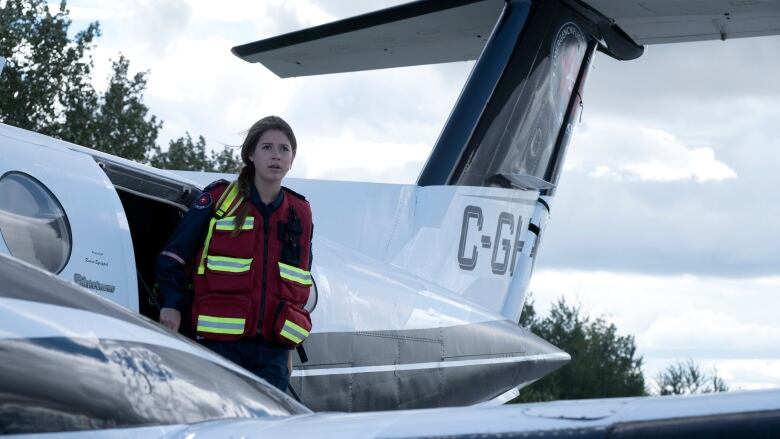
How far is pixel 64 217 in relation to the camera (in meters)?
4.19

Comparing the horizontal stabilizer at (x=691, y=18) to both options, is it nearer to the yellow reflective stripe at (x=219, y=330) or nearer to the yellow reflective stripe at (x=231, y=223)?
the yellow reflective stripe at (x=231, y=223)

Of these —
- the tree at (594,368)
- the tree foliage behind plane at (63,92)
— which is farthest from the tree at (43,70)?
the tree at (594,368)

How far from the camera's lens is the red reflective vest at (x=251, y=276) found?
13.1 feet

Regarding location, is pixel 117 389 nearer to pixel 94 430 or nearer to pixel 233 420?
pixel 94 430

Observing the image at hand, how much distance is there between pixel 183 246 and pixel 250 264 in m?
0.28

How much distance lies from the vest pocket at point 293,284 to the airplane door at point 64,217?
25.6 inches

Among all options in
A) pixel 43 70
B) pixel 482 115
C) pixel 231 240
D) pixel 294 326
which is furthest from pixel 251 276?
pixel 43 70

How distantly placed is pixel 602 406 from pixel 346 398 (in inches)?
132

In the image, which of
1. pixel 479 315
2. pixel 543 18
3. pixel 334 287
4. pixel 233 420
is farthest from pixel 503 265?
pixel 233 420

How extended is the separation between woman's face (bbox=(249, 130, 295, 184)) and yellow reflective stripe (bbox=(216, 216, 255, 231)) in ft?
0.59

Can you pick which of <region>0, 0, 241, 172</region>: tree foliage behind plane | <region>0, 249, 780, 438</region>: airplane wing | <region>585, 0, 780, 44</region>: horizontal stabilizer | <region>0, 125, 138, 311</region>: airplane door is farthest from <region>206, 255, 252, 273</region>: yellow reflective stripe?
<region>0, 0, 241, 172</region>: tree foliage behind plane

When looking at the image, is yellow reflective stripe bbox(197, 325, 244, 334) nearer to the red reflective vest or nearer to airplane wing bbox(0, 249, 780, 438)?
the red reflective vest

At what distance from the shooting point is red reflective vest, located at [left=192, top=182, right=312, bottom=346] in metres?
3.99

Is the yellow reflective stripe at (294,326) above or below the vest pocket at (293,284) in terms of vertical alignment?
below
